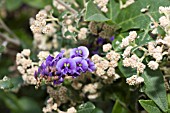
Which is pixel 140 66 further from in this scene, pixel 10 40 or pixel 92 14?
pixel 10 40

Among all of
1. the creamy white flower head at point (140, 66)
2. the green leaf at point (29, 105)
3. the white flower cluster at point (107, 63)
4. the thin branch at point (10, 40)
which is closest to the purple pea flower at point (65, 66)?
the white flower cluster at point (107, 63)

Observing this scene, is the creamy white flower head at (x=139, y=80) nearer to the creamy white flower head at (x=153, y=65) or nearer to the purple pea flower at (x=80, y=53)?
the creamy white flower head at (x=153, y=65)

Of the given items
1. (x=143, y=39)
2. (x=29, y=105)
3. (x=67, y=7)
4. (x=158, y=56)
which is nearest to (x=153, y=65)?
(x=158, y=56)

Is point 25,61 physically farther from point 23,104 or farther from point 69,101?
point 23,104

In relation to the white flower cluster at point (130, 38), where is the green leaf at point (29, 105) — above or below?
below

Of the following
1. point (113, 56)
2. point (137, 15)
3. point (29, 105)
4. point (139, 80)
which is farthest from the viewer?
point (29, 105)

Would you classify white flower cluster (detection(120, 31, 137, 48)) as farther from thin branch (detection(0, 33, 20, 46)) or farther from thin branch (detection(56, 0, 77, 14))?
thin branch (detection(0, 33, 20, 46))
